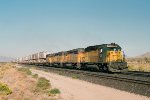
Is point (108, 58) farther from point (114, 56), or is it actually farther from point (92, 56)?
point (92, 56)

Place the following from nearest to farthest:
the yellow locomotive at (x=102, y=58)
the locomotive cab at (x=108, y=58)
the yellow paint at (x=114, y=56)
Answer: the locomotive cab at (x=108, y=58) < the yellow locomotive at (x=102, y=58) < the yellow paint at (x=114, y=56)

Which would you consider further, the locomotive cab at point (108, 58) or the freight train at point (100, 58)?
the freight train at point (100, 58)

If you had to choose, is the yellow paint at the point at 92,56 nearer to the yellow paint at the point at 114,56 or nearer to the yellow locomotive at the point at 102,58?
the yellow locomotive at the point at 102,58

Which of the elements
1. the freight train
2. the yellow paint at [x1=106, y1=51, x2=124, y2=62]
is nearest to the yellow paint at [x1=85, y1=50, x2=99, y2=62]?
the freight train

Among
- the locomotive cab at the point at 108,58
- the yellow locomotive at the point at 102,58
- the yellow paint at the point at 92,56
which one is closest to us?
the locomotive cab at the point at 108,58

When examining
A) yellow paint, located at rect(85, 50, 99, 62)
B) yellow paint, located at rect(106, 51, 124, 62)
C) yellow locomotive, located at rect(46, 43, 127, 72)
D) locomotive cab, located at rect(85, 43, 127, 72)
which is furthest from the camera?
yellow paint, located at rect(85, 50, 99, 62)

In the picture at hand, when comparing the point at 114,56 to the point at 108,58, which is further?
the point at 114,56

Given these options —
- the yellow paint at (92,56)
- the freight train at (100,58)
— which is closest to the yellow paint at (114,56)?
the freight train at (100,58)

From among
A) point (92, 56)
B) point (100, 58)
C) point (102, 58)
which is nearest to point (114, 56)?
point (102, 58)

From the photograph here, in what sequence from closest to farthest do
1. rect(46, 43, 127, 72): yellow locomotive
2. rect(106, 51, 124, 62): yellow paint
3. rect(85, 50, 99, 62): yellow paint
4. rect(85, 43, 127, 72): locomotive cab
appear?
rect(85, 43, 127, 72): locomotive cab < rect(46, 43, 127, 72): yellow locomotive < rect(106, 51, 124, 62): yellow paint < rect(85, 50, 99, 62): yellow paint

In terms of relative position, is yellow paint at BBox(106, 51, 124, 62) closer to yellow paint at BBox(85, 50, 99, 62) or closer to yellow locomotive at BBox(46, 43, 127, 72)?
yellow locomotive at BBox(46, 43, 127, 72)

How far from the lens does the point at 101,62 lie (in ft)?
106

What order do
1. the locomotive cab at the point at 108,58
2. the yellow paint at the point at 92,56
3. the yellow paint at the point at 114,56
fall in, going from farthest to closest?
1. the yellow paint at the point at 92,56
2. the yellow paint at the point at 114,56
3. the locomotive cab at the point at 108,58

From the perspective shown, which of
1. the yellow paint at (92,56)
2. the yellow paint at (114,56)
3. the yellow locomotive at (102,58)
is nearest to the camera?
the yellow locomotive at (102,58)
